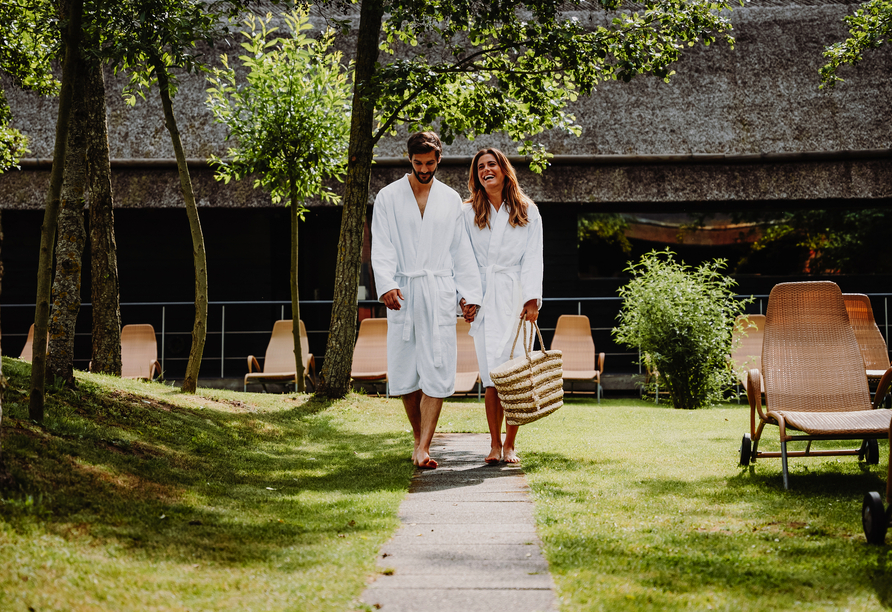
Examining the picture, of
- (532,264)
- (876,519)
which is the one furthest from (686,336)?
(876,519)

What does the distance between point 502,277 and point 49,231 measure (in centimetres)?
233

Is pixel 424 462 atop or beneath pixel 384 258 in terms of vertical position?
beneath

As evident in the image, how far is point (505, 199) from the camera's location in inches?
180

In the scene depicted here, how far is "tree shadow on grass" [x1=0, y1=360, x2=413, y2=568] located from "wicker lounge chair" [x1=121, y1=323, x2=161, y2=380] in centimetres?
611

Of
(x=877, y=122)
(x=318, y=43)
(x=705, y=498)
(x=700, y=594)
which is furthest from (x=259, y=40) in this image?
(x=877, y=122)

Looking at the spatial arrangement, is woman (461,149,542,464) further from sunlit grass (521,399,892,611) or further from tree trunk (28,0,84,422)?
tree trunk (28,0,84,422)

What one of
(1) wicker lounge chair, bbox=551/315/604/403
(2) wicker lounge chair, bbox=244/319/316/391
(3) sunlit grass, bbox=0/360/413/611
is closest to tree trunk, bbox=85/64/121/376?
(3) sunlit grass, bbox=0/360/413/611

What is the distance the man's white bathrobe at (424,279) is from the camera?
14.4 ft

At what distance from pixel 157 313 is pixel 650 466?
1058cm

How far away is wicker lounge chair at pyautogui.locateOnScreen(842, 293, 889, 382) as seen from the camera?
7.73m

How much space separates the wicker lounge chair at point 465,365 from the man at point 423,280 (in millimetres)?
5031

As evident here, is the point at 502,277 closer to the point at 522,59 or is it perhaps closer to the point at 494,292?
the point at 494,292

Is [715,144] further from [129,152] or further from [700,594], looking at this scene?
[700,594]

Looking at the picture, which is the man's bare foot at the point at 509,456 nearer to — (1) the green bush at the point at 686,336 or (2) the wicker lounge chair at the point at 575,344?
(1) the green bush at the point at 686,336
